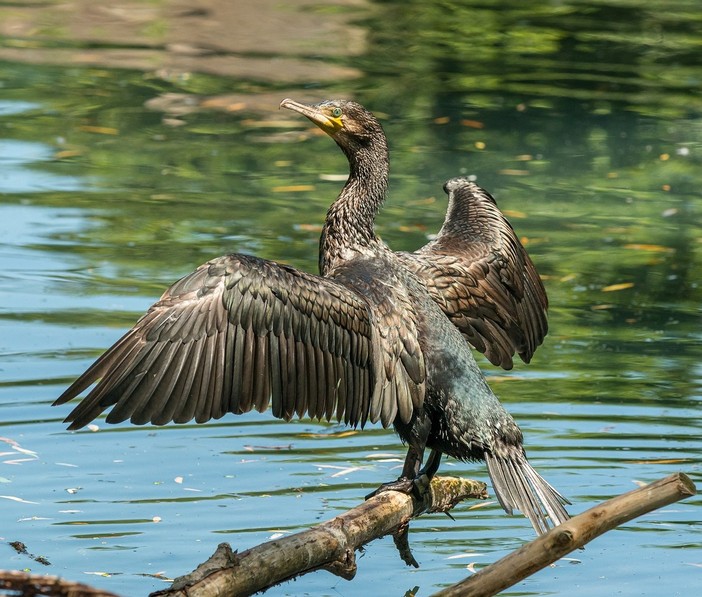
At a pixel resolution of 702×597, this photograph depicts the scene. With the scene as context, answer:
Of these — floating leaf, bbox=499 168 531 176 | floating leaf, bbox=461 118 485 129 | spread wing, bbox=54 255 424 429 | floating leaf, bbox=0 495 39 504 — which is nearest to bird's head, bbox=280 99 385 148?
spread wing, bbox=54 255 424 429

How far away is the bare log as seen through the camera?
3.81 metres

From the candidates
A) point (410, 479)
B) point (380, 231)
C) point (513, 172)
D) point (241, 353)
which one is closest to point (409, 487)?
point (410, 479)

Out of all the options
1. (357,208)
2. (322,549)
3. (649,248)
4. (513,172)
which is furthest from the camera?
(513,172)

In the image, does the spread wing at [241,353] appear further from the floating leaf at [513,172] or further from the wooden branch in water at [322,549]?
the floating leaf at [513,172]

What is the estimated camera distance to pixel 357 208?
22.6 feet

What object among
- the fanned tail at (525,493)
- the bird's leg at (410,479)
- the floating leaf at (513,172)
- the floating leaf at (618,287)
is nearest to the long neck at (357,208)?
the bird's leg at (410,479)

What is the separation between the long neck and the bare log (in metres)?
3.12

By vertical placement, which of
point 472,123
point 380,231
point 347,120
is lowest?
point 380,231

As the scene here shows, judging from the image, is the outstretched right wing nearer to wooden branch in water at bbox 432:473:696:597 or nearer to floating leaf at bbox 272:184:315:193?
wooden branch in water at bbox 432:473:696:597

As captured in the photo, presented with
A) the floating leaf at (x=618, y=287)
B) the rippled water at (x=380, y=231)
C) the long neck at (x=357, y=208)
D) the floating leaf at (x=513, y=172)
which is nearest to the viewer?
the long neck at (x=357, y=208)

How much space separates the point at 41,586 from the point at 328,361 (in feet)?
7.67

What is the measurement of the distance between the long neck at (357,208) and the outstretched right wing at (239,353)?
667mm

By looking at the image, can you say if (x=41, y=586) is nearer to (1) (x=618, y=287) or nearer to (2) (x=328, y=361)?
(2) (x=328, y=361)

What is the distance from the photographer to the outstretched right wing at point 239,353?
18.2ft
